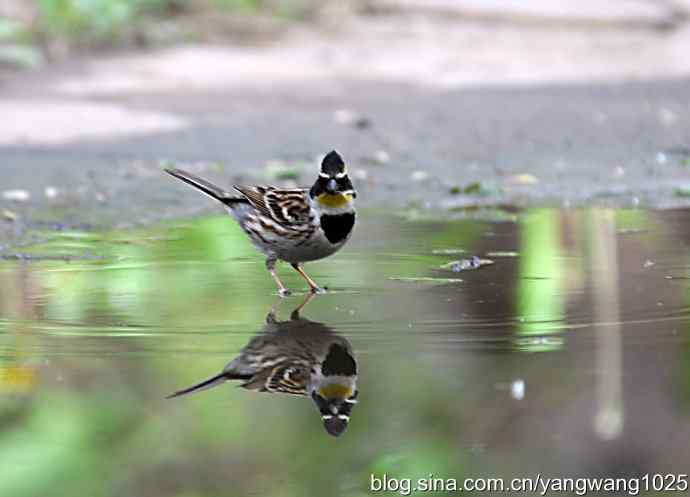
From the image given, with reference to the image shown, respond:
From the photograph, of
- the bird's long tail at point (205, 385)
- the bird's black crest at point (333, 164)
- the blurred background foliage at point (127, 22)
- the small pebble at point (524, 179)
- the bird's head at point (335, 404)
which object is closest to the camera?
the bird's head at point (335, 404)

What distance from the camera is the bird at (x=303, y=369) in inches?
179

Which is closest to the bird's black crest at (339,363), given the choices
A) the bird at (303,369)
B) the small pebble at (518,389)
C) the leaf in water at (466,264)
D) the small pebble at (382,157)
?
the bird at (303,369)

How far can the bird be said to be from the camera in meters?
4.55

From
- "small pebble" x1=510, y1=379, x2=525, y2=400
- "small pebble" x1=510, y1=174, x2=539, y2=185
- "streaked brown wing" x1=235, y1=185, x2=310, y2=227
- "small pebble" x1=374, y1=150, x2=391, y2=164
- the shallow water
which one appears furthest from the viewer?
"small pebble" x1=374, y1=150, x2=391, y2=164

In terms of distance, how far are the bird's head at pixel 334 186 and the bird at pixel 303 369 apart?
2.99ft

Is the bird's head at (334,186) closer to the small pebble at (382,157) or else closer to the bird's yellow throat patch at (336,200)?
the bird's yellow throat patch at (336,200)

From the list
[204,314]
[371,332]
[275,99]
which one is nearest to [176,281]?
[204,314]

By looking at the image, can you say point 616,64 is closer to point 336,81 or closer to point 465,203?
point 336,81

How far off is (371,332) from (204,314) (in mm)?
748

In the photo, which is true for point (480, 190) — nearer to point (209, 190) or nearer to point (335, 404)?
point (209, 190)

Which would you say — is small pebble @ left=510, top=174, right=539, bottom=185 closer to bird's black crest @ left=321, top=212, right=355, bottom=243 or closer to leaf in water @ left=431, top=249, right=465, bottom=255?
leaf in water @ left=431, top=249, right=465, bottom=255

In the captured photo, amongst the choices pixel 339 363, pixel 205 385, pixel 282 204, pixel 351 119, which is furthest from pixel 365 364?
pixel 351 119

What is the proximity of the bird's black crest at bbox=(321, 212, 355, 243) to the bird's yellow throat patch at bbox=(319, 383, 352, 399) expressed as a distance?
5.72ft

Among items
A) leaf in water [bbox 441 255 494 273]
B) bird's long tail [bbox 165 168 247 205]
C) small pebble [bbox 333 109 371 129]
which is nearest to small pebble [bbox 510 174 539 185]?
small pebble [bbox 333 109 371 129]
